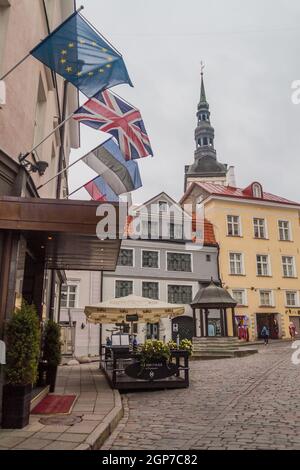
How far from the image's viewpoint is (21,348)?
6.50 metres

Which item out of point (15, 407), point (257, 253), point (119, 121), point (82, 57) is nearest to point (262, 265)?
point (257, 253)

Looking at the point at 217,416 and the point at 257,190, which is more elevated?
the point at 257,190

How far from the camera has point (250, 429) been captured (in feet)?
20.7

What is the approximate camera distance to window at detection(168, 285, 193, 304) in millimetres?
31844

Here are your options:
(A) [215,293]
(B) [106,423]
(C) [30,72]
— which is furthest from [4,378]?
(A) [215,293]

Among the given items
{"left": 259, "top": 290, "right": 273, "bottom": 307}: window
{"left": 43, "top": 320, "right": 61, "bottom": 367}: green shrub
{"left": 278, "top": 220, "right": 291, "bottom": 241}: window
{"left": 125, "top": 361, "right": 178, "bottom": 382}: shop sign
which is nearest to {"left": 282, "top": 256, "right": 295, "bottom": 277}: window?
{"left": 278, "top": 220, "right": 291, "bottom": 241}: window

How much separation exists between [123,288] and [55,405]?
72.4 ft

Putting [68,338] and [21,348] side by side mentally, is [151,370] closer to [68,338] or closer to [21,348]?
[21,348]

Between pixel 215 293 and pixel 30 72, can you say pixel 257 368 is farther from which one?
pixel 30 72

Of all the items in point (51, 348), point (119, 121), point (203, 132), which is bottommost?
point (51, 348)

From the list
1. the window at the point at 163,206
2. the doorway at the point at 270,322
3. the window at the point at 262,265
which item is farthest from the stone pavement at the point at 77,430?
the window at the point at 262,265

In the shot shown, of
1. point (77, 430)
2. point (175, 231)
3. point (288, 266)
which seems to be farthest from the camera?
point (288, 266)

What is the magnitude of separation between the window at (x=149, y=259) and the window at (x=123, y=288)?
2032mm

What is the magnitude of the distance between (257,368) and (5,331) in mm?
11087
